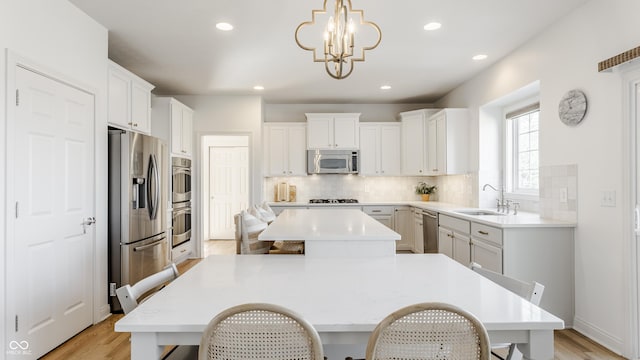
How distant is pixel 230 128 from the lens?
5711 mm

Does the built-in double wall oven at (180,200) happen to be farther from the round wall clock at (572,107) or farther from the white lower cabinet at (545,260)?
the round wall clock at (572,107)

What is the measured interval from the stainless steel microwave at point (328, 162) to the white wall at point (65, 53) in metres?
3.32

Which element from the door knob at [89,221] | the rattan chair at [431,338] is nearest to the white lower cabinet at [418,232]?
the door knob at [89,221]

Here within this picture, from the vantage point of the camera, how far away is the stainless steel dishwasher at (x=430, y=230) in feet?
15.4

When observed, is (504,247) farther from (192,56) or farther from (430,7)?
(192,56)

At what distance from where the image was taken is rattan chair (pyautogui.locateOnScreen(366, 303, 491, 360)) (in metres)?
0.98

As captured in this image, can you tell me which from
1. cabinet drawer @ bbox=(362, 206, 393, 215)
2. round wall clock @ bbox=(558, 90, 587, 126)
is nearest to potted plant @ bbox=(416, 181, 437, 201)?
cabinet drawer @ bbox=(362, 206, 393, 215)

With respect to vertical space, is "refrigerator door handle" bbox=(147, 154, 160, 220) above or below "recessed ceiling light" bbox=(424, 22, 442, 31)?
below

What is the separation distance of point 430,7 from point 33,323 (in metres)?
3.67

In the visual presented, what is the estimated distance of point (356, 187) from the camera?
6.38 meters

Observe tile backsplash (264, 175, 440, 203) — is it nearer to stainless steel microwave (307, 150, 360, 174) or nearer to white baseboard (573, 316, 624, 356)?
stainless steel microwave (307, 150, 360, 174)

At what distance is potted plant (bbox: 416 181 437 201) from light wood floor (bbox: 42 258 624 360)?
11.1ft

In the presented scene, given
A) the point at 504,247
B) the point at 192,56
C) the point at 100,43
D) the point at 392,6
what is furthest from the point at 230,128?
the point at 504,247

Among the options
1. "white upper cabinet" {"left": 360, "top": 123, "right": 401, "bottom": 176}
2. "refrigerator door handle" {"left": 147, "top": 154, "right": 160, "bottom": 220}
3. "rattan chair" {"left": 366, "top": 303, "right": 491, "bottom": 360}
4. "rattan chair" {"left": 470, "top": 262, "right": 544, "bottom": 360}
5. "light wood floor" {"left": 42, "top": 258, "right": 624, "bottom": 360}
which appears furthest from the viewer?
"white upper cabinet" {"left": 360, "top": 123, "right": 401, "bottom": 176}
